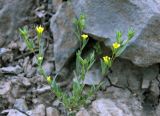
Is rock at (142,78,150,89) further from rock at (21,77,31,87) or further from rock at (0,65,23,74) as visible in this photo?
rock at (0,65,23,74)

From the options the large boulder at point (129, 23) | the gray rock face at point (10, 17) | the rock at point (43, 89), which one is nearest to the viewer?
the large boulder at point (129, 23)

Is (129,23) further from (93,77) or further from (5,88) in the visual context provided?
(5,88)

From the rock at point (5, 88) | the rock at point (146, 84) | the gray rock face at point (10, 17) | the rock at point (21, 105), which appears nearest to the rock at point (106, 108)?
the rock at point (146, 84)

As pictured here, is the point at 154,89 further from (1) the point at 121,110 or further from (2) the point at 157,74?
(1) the point at 121,110

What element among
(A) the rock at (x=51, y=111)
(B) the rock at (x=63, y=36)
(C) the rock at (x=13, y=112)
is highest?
(B) the rock at (x=63, y=36)

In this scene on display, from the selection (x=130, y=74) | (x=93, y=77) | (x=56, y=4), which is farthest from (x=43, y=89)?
(x=56, y=4)

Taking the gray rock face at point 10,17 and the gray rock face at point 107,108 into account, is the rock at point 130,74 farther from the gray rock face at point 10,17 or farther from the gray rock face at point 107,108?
the gray rock face at point 10,17
